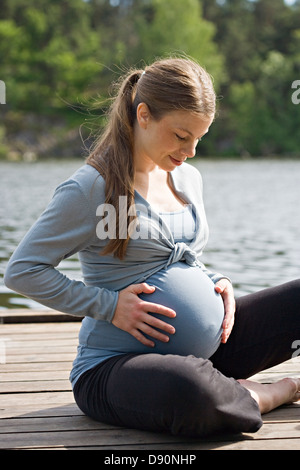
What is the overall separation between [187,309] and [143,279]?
15 centimetres

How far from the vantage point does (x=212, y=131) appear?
4291 centimetres

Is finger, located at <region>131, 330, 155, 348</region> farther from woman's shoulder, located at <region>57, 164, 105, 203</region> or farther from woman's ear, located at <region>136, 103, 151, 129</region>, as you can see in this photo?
woman's ear, located at <region>136, 103, 151, 129</region>

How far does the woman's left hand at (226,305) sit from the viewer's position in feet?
7.41

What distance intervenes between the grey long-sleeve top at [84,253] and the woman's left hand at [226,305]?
20 centimetres

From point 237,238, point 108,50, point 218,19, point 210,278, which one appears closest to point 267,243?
point 237,238

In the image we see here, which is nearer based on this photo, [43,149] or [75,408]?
[75,408]

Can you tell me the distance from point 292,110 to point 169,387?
134ft

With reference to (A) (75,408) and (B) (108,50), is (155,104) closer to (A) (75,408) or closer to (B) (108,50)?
(A) (75,408)

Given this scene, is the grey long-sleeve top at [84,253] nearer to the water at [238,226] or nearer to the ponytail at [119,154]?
the ponytail at [119,154]

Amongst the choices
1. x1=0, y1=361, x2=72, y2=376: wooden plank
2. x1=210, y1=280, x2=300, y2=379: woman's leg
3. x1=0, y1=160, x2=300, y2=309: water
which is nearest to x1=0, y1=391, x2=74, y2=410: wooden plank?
x1=0, y1=361, x2=72, y2=376: wooden plank

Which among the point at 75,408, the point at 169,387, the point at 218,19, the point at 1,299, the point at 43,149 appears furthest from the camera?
the point at 218,19

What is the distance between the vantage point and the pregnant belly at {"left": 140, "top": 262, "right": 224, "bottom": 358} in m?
2.14

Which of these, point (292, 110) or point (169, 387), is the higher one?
point (292, 110)

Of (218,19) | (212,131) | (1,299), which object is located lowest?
(1,299)
